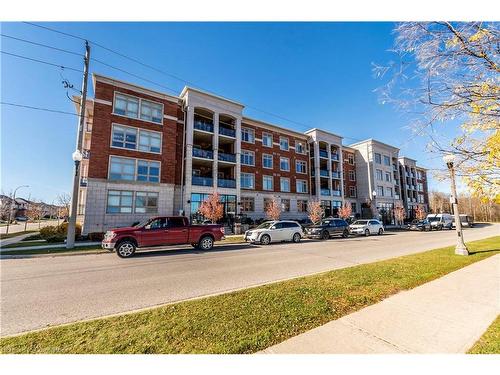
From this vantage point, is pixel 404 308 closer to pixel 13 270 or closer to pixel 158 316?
pixel 158 316

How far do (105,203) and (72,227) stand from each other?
23.1 feet

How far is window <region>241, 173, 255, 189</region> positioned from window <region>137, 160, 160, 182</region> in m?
10.7

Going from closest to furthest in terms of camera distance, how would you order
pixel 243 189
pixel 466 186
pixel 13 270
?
pixel 466 186 → pixel 13 270 → pixel 243 189

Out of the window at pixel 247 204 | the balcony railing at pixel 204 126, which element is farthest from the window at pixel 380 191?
the balcony railing at pixel 204 126

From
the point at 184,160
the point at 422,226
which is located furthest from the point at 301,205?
the point at 184,160

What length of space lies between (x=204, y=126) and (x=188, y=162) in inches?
195

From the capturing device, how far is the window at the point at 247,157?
31059 millimetres

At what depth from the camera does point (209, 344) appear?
3.27 meters

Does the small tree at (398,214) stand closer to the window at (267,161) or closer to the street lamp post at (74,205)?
the window at (267,161)

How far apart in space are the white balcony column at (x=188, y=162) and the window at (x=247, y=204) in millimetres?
7620

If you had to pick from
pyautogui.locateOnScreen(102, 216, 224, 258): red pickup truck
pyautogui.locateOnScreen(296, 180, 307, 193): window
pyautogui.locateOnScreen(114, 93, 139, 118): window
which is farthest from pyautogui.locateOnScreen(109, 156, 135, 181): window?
pyautogui.locateOnScreen(296, 180, 307, 193): window

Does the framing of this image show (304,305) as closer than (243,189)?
Yes

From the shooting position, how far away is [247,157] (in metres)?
31.5

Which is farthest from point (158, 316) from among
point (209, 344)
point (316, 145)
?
point (316, 145)
